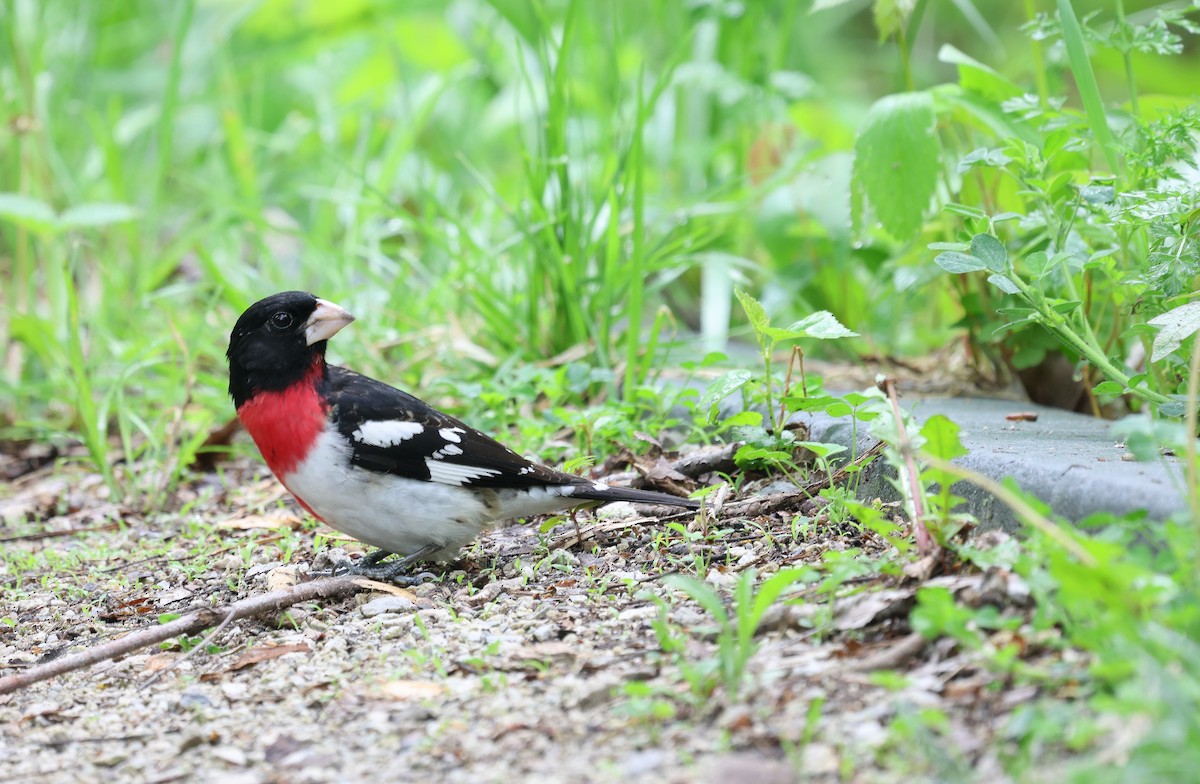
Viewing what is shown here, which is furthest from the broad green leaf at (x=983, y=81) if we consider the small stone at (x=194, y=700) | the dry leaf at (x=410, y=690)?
the small stone at (x=194, y=700)

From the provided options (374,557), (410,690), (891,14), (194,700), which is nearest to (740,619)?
(410,690)

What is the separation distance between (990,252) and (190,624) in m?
1.90

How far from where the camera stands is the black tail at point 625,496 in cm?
312

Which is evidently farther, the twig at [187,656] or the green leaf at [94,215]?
the green leaf at [94,215]

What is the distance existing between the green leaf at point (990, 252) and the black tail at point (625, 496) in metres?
0.95

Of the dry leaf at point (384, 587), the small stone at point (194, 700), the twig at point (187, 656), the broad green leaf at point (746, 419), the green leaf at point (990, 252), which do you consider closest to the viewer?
the small stone at point (194, 700)

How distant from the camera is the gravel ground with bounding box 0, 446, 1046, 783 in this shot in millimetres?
1906

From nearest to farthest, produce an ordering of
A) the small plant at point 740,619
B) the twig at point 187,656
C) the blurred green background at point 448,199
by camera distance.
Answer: the small plant at point 740,619, the twig at point 187,656, the blurred green background at point 448,199

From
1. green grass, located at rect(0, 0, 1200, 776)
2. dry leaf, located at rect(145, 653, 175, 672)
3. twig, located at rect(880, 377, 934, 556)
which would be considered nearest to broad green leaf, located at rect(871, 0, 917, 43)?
green grass, located at rect(0, 0, 1200, 776)

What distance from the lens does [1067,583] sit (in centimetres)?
180

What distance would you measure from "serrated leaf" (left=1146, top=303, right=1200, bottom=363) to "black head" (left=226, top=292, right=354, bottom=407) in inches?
82.0

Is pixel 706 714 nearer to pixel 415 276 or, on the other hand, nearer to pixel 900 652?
pixel 900 652

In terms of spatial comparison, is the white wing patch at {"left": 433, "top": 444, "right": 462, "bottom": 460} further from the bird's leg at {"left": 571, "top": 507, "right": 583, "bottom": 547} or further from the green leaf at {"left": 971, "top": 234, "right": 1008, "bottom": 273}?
the green leaf at {"left": 971, "top": 234, "right": 1008, "bottom": 273}

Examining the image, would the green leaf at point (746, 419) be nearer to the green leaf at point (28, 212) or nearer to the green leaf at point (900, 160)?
the green leaf at point (900, 160)
